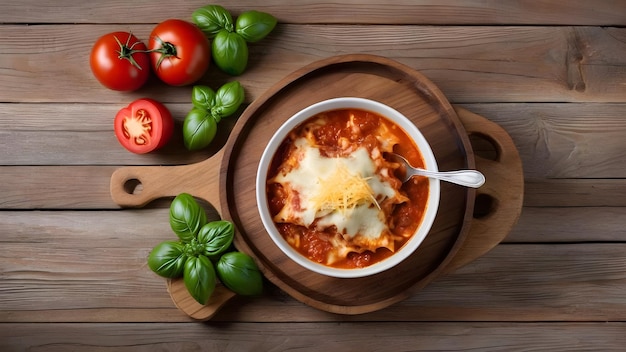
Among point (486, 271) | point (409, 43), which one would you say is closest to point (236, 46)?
point (409, 43)

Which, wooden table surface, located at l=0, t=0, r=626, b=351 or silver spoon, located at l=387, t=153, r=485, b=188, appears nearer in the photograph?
silver spoon, located at l=387, t=153, r=485, b=188

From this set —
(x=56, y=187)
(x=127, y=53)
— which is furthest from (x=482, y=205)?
(x=56, y=187)

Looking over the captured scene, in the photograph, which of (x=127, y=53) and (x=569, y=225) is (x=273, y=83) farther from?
(x=569, y=225)

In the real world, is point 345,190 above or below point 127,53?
below

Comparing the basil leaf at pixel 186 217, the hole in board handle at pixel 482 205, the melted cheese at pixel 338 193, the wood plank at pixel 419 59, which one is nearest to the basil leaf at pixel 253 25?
the wood plank at pixel 419 59

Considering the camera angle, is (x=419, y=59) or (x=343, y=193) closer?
(x=343, y=193)

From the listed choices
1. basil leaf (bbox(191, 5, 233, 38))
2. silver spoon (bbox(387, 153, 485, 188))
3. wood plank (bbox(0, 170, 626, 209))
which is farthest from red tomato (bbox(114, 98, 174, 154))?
silver spoon (bbox(387, 153, 485, 188))

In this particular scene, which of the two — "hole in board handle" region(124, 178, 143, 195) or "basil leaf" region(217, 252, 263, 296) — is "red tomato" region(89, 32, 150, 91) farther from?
"basil leaf" region(217, 252, 263, 296)
